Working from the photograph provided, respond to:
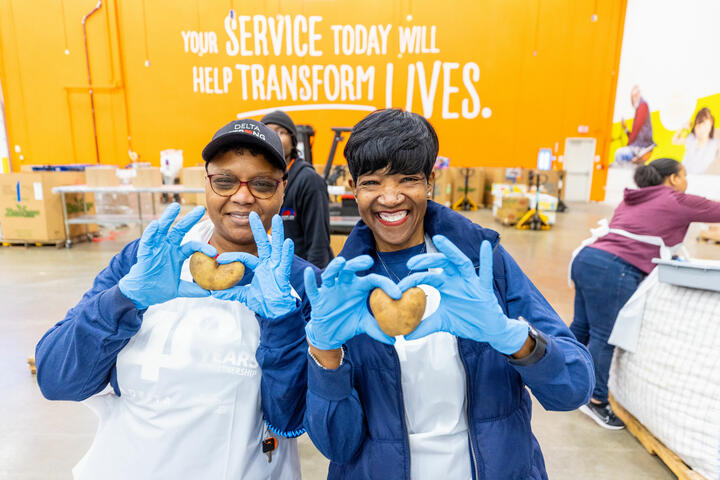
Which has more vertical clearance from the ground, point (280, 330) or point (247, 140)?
point (247, 140)

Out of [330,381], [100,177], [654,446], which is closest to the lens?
[330,381]

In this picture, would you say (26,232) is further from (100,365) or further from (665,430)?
(665,430)

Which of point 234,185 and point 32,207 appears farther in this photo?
point 32,207

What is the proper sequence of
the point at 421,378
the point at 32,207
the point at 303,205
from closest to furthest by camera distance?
1. the point at 421,378
2. the point at 303,205
3. the point at 32,207

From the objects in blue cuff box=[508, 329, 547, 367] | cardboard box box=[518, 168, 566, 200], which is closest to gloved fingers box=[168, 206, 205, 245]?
blue cuff box=[508, 329, 547, 367]

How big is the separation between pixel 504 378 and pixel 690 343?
62.8 inches

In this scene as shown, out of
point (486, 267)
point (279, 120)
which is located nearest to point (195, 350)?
point (486, 267)

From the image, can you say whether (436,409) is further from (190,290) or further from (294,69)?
(294,69)

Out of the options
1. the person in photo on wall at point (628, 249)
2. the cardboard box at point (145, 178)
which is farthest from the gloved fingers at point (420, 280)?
the cardboard box at point (145, 178)

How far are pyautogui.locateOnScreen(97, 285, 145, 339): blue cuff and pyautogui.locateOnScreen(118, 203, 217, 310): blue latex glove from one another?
14mm

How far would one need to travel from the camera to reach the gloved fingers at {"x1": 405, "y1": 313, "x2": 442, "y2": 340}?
792 mm

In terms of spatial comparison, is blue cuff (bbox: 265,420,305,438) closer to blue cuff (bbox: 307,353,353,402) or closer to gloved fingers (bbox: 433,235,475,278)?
blue cuff (bbox: 307,353,353,402)

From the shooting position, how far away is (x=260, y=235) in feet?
3.03

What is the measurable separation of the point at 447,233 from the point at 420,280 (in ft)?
0.89
